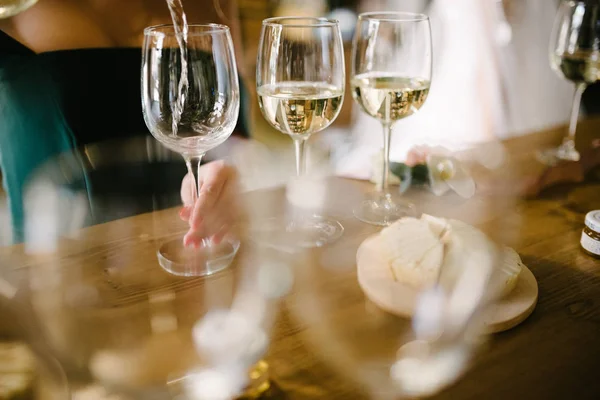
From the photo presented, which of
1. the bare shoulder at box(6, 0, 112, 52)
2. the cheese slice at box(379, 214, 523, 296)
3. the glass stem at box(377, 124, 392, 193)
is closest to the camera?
the cheese slice at box(379, 214, 523, 296)

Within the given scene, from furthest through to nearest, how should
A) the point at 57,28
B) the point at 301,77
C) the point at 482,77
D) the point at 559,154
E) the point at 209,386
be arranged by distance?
1. the point at 482,77
2. the point at 57,28
3. the point at 559,154
4. the point at 301,77
5. the point at 209,386

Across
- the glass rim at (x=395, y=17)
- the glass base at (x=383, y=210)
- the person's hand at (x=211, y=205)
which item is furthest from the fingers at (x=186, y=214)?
the glass rim at (x=395, y=17)

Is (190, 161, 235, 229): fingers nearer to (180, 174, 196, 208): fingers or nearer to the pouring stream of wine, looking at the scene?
(180, 174, 196, 208): fingers

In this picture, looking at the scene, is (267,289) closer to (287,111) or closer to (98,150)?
(287,111)

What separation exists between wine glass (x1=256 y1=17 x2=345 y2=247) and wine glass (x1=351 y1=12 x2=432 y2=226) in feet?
0.32

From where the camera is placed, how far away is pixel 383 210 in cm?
74

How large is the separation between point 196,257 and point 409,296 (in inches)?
10.0

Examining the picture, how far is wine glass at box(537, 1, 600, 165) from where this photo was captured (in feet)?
3.10

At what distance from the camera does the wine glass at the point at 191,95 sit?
1.80 ft

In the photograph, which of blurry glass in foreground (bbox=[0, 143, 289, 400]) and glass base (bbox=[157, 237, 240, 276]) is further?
glass base (bbox=[157, 237, 240, 276])

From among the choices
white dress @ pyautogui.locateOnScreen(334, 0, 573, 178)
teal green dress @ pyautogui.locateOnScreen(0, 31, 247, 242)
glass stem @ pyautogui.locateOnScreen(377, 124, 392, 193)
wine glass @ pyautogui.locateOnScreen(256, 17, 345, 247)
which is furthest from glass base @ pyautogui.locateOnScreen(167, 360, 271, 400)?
white dress @ pyautogui.locateOnScreen(334, 0, 573, 178)

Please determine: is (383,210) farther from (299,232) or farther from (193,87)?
(193,87)

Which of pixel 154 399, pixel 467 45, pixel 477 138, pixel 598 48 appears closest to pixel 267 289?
pixel 154 399

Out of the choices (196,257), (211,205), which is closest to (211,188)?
(211,205)
